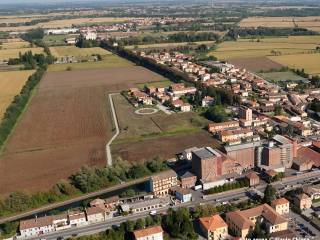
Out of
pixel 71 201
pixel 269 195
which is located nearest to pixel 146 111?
pixel 71 201

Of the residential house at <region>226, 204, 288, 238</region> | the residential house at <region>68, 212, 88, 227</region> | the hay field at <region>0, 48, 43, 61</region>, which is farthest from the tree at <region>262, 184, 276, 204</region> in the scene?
the hay field at <region>0, 48, 43, 61</region>

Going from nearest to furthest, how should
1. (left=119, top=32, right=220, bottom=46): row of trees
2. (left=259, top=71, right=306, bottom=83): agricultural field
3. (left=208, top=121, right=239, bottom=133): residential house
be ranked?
1. (left=208, top=121, right=239, bottom=133): residential house
2. (left=259, top=71, right=306, bottom=83): agricultural field
3. (left=119, top=32, right=220, bottom=46): row of trees

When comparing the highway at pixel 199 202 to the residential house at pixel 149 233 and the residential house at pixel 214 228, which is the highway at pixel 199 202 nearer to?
the residential house at pixel 149 233

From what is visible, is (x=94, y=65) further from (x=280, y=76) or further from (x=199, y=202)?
(x=199, y=202)

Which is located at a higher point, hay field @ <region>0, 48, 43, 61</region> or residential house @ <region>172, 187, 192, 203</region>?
hay field @ <region>0, 48, 43, 61</region>

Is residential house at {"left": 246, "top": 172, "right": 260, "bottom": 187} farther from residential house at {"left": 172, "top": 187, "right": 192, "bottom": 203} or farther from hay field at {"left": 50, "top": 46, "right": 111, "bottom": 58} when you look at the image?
hay field at {"left": 50, "top": 46, "right": 111, "bottom": 58}

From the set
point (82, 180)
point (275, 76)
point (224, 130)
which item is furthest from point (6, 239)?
point (275, 76)
